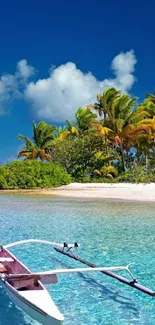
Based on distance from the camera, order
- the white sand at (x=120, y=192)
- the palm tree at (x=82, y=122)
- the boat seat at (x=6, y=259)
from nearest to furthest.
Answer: the boat seat at (x=6, y=259) → the white sand at (x=120, y=192) → the palm tree at (x=82, y=122)

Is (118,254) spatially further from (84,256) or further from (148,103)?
(148,103)

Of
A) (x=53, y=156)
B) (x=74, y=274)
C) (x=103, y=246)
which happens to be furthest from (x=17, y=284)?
(x=53, y=156)

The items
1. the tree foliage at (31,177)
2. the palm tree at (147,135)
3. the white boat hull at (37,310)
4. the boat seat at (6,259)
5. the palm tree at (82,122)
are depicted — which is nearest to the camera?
the white boat hull at (37,310)

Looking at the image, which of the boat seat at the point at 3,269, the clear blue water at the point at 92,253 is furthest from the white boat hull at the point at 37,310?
the boat seat at the point at 3,269

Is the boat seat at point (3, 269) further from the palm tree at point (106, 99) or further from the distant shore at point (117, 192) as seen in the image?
the palm tree at point (106, 99)

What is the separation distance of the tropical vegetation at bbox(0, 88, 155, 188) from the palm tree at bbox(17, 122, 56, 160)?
4.29 feet

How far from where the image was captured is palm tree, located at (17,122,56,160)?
134ft

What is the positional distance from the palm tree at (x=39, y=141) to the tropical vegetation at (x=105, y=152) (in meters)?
1.31

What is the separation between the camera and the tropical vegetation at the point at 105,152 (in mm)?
32094

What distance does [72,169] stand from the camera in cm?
3603

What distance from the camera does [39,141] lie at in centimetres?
4166

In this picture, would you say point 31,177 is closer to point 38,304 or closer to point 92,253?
point 92,253

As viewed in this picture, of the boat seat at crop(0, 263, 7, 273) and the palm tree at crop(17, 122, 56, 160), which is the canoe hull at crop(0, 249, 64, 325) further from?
the palm tree at crop(17, 122, 56, 160)

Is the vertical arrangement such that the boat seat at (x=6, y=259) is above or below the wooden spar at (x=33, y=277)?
above
